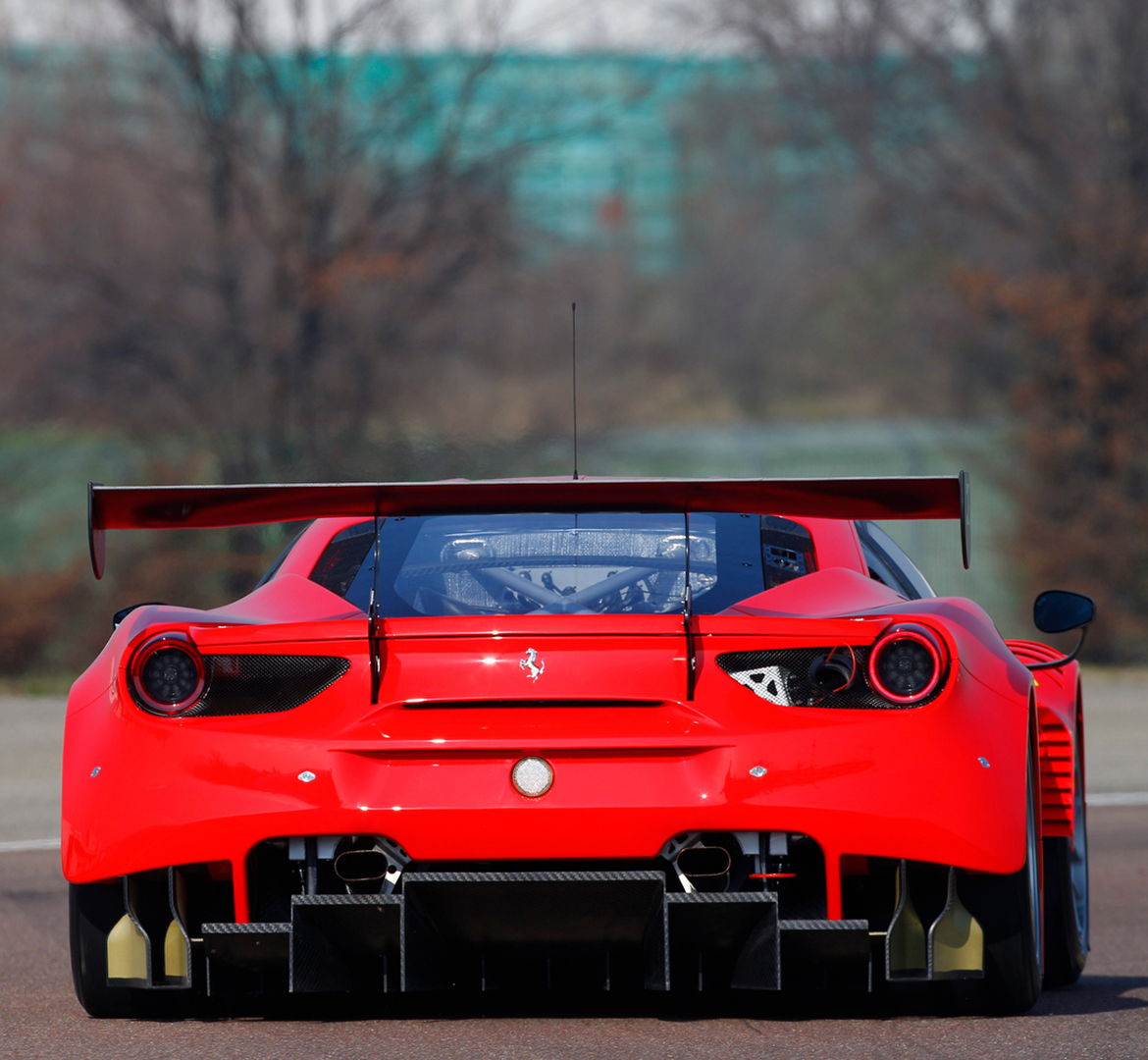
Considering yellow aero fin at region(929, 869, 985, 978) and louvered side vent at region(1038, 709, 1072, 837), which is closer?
yellow aero fin at region(929, 869, 985, 978)

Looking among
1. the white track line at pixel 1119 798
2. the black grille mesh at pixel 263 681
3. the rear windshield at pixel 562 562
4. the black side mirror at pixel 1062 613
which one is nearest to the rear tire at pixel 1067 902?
the black side mirror at pixel 1062 613

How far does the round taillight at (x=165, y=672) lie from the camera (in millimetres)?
4242

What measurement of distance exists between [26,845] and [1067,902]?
18.3 feet

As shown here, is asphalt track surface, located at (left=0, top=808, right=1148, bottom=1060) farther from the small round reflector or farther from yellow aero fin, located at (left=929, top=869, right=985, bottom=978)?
the small round reflector

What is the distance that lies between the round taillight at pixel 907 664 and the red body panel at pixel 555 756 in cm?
3

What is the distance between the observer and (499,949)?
4.12 m

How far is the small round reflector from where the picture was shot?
13.3 feet

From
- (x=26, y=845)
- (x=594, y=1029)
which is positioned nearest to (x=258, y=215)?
(x=26, y=845)

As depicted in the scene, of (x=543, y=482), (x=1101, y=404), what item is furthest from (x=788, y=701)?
(x=1101, y=404)

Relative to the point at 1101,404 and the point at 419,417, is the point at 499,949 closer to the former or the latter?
the point at 419,417

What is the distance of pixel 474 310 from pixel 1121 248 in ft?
22.2

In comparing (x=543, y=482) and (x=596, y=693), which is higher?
(x=543, y=482)

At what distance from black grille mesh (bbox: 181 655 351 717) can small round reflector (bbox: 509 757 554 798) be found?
446mm

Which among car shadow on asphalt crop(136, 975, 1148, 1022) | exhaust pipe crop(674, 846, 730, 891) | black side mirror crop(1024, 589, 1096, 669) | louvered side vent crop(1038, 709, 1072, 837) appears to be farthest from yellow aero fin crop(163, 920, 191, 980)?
black side mirror crop(1024, 589, 1096, 669)
